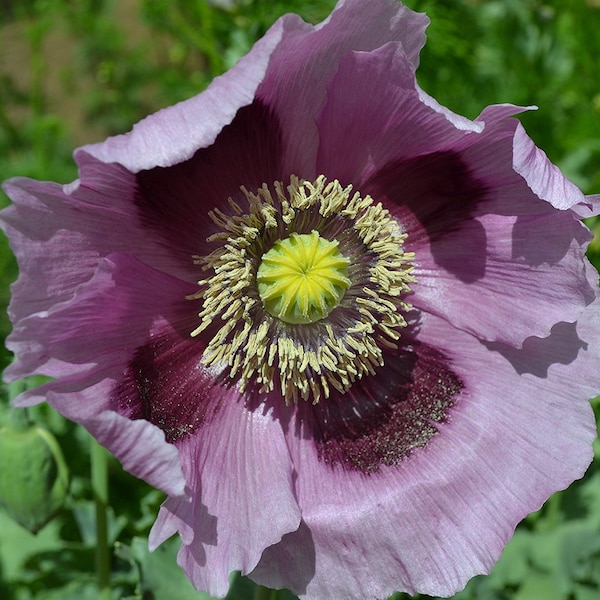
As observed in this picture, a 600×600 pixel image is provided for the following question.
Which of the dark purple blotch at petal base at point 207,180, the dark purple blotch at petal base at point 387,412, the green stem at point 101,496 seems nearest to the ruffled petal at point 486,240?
the dark purple blotch at petal base at point 387,412

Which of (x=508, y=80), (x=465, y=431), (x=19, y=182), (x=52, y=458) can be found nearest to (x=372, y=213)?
(x=465, y=431)

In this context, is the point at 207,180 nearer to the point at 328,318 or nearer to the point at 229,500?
the point at 328,318

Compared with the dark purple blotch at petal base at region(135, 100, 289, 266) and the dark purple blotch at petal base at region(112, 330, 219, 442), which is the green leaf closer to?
the dark purple blotch at petal base at region(112, 330, 219, 442)

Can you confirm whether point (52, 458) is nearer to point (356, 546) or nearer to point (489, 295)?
point (356, 546)

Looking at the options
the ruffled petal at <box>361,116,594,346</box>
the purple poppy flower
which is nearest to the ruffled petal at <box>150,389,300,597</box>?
the purple poppy flower

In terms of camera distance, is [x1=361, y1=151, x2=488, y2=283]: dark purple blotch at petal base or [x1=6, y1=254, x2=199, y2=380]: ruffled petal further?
[x1=361, y1=151, x2=488, y2=283]: dark purple blotch at petal base

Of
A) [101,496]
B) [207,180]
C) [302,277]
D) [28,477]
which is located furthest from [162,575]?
[207,180]

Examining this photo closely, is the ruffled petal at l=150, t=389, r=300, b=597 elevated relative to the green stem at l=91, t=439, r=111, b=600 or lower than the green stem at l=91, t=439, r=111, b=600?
elevated
